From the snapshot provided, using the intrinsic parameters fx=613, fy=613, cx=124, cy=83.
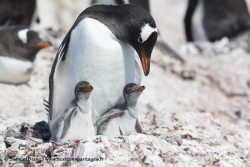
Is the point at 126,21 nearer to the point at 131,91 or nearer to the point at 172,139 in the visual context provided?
the point at 131,91

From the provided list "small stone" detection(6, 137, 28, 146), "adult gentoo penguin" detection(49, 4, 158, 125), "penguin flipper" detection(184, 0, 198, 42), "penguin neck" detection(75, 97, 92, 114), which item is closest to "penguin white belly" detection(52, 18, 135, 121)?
"adult gentoo penguin" detection(49, 4, 158, 125)


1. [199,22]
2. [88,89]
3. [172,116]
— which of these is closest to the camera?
[88,89]

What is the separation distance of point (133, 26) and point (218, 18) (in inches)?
332

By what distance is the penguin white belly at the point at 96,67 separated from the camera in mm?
4816

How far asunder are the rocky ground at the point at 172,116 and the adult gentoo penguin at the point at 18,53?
0.14 meters

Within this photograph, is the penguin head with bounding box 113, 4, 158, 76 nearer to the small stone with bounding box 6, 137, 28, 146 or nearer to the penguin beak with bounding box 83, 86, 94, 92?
the penguin beak with bounding box 83, 86, 94, 92

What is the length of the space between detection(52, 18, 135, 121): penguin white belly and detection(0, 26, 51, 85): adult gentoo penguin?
2.69m

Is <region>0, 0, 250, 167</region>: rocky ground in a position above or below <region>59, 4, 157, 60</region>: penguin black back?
below

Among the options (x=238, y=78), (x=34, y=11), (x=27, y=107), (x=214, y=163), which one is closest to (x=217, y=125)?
(x=214, y=163)

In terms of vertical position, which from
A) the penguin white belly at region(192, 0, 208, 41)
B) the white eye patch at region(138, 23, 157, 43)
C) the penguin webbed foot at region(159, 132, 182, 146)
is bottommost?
the penguin webbed foot at region(159, 132, 182, 146)

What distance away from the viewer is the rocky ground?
430 cm

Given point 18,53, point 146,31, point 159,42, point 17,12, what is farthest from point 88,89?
point 159,42

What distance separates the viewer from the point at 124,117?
4.97 metres

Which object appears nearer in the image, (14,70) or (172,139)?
(172,139)
